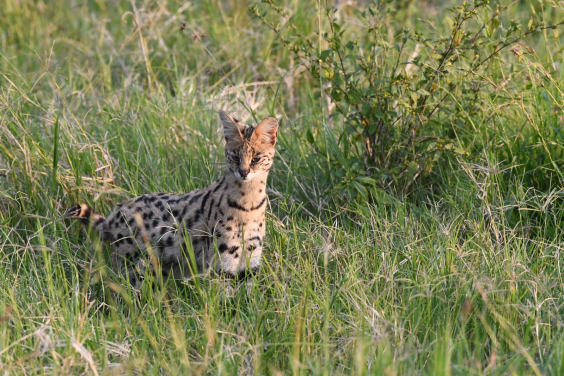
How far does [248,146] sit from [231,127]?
18cm

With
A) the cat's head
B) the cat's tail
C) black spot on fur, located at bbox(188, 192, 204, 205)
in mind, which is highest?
the cat's head

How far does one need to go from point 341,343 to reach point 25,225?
91.7 inches

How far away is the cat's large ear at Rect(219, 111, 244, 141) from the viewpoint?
393 centimetres

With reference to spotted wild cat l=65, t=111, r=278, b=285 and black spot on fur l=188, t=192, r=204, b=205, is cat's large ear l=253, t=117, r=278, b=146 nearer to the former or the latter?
spotted wild cat l=65, t=111, r=278, b=285

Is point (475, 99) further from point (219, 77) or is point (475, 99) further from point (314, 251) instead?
point (219, 77)

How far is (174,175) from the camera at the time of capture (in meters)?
4.93

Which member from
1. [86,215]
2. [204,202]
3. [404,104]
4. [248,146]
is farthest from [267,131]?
[86,215]

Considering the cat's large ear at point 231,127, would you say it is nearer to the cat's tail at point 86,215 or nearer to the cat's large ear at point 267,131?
the cat's large ear at point 267,131

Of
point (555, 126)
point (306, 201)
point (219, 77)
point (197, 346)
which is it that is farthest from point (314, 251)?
point (219, 77)

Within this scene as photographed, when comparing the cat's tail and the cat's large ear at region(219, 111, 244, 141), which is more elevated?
the cat's large ear at region(219, 111, 244, 141)

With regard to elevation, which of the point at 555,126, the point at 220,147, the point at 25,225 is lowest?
the point at 25,225

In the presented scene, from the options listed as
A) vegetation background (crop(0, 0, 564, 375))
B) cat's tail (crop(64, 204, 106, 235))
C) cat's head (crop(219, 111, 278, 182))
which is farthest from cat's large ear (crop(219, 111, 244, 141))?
cat's tail (crop(64, 204, 106, 235))

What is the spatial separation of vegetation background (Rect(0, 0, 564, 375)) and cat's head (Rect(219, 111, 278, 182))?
0.48 meters

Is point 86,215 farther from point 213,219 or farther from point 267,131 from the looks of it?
point 267,131
